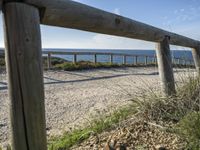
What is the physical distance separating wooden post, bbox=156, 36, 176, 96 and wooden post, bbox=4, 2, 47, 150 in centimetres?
260

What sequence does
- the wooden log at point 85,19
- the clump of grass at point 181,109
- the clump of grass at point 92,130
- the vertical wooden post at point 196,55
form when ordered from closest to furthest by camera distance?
the wooden log at point 85,19 < the clump of grass at point 181,109 < the clump of grass at point 92,130 < the vertical wooden post at point 196,55

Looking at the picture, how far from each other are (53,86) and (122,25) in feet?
21.0

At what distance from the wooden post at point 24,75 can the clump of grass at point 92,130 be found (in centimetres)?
124

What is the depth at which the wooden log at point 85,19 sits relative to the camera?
92.4 inches

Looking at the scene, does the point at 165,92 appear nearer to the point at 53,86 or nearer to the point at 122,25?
the point at 122,25

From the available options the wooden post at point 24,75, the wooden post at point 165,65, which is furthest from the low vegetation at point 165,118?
the wooden post at point 24,75

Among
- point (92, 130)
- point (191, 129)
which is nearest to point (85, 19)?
point (191, 129)

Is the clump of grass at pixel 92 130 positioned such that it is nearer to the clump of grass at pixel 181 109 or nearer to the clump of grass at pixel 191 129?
the clump of grass at pixel 181 109

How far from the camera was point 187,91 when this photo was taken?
4188mm

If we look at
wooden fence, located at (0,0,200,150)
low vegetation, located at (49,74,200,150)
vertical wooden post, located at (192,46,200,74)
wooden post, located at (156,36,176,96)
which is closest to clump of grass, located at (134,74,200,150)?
low vegetation, located at (49,74,200,150)

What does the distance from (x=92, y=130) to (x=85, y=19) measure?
A: 4.94 ft

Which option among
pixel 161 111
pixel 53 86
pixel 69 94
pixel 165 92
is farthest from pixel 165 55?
pixel 53 86

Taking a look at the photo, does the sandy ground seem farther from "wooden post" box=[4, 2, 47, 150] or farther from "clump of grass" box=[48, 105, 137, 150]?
"wooden post" box=[4, 2, 47, 150]

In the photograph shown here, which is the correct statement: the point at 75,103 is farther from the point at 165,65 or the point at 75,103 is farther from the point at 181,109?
the point at 181,109
